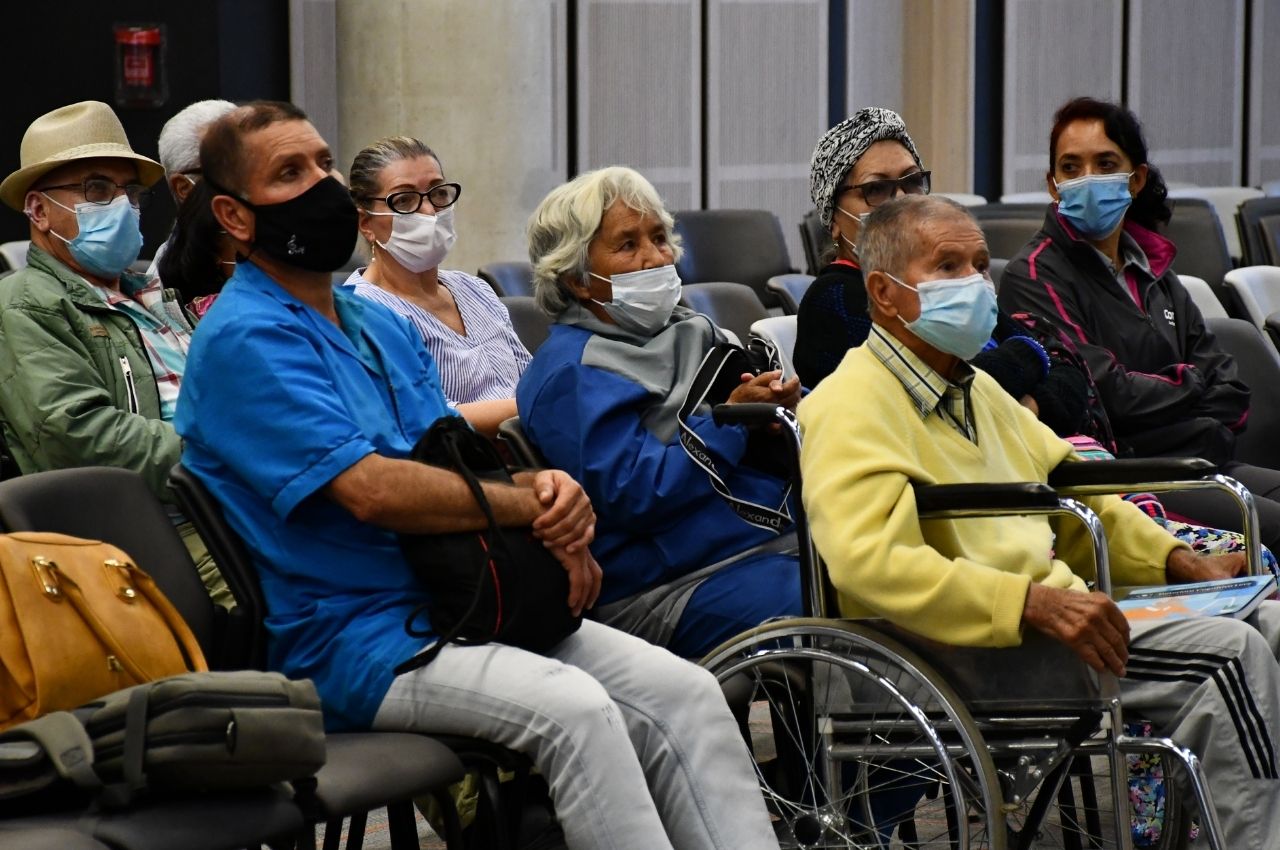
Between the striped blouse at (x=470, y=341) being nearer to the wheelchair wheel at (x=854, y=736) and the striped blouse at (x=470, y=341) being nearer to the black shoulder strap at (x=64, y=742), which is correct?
the wheelchair wheel at (x=854, y=736)

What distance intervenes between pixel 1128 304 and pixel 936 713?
1.82 m

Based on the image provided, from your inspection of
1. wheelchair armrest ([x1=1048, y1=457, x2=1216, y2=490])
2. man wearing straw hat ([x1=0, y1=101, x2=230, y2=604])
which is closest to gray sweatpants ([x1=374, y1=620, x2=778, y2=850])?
man wearing straw hat ([x1=0, y1=101, x2=230, y2=604])

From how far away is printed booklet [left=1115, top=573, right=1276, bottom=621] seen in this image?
3.04 m

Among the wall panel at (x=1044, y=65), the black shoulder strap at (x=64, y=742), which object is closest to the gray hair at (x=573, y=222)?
the black shoulder strap at (x=64, y=742)

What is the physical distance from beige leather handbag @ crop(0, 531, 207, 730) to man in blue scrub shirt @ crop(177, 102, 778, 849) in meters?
0.32

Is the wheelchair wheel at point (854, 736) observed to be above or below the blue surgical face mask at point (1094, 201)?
below

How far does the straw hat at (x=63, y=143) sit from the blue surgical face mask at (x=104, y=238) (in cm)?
7

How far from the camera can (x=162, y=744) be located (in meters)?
2.19

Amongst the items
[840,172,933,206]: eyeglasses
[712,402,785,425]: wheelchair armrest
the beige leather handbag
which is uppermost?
[840,172,933,206]: eyeglasses

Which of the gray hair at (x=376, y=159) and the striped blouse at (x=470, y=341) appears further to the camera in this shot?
the gray hair at (x=376, y=159)

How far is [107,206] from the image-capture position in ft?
12.2

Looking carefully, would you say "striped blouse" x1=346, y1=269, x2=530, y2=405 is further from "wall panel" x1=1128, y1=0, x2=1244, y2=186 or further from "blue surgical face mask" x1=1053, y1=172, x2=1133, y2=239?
"wall panel" x1=1128, y1=0, x2=1244, y2=186

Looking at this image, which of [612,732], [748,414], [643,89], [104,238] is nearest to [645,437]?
[748,414]

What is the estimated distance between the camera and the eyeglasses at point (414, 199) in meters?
4.10
